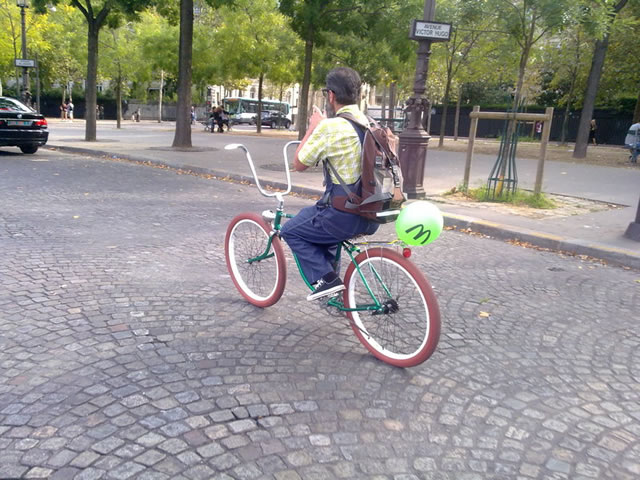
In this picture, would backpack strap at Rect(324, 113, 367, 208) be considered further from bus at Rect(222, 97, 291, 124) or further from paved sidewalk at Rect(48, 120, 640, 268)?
bus at Rect(222, 97, 291, 124)

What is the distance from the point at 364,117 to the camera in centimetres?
342

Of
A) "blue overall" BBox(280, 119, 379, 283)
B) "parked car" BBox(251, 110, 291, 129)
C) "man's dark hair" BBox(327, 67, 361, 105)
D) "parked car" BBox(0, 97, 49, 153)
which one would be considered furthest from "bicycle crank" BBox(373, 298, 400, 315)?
"parked car" BBox(251, 110, 291, 129)

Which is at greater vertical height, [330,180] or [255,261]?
[330,180]

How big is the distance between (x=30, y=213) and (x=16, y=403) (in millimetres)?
5241

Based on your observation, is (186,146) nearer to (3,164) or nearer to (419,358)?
(3,164)

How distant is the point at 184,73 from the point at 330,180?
14.7m

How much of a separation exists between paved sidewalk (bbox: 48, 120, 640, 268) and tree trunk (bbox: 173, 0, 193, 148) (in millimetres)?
642

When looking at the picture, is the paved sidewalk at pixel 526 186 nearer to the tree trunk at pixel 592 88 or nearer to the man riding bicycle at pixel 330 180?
the tree trunk at pixel 592 88

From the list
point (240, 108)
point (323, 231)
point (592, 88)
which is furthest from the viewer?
point (240, 108)

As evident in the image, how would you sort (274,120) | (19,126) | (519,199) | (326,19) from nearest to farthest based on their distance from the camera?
(519,199) → (19,126) → (326,19) → (274,120)

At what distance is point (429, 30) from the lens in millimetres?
9281

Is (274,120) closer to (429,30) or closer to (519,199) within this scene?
(429,30)

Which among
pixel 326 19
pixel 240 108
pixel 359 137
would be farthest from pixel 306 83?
pixel 240 108

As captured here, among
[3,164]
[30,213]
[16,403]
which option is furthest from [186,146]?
[16,403]
